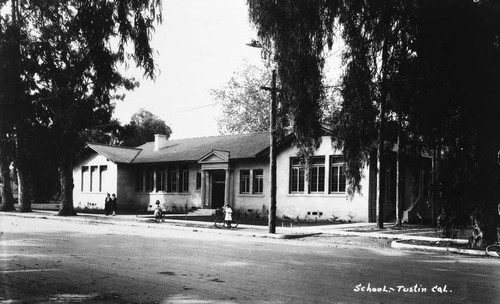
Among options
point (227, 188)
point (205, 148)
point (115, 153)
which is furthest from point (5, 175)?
point (227, 188)

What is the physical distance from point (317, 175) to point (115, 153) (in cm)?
2096

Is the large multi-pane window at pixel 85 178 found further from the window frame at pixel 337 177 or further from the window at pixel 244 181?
the window frame at pixel 337 177

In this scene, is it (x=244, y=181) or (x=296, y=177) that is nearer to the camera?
(x=296, y=177)

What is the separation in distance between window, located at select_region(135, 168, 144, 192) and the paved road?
28259mm

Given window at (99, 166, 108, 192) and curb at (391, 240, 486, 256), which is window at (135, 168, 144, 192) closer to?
window at (99, 166, 108, 192)

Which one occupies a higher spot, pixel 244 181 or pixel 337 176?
pixel 337 176

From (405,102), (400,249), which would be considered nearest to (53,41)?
(405,102)

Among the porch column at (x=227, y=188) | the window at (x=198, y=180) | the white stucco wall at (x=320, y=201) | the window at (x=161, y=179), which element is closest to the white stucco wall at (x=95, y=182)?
the window at (x=161, y=179)

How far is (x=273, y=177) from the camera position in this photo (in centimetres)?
2202

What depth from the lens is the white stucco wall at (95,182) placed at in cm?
4488

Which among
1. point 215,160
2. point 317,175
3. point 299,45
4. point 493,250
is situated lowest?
point 493,250

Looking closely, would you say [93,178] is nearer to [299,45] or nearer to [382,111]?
[382,111]

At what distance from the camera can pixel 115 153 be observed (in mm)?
45344

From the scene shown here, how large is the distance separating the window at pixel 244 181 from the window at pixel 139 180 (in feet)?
39.6
